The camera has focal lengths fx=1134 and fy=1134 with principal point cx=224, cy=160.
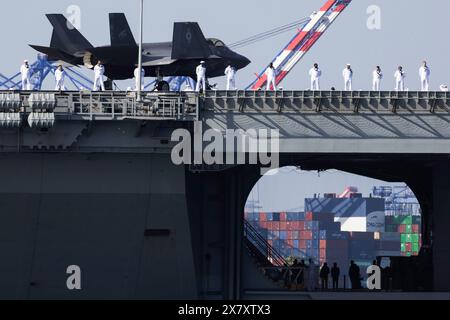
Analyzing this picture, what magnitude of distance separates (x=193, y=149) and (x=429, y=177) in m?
13.4

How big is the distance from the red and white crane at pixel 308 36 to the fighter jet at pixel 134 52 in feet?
136

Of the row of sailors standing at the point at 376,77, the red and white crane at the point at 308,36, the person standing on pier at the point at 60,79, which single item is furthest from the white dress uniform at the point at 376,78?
the red and white crane at the point at 308,36

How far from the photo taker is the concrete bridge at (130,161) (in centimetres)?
4256

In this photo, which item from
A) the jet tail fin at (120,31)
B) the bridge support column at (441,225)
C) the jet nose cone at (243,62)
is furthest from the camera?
the jet nose cone at (243,62)

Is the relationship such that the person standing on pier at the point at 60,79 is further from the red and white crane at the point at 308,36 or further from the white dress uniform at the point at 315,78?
the red and white crane at the point at 308,36

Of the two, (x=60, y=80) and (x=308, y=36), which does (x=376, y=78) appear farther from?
(x=308, y=36)

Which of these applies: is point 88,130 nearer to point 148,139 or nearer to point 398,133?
point 148,139

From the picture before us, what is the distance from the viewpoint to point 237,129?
43.1 metres

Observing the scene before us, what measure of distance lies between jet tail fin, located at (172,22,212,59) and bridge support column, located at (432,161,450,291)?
37.7ft

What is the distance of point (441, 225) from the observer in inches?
1932

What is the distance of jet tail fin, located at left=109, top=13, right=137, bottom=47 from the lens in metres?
51.5

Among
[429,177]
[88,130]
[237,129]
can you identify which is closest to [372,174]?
[429,177]

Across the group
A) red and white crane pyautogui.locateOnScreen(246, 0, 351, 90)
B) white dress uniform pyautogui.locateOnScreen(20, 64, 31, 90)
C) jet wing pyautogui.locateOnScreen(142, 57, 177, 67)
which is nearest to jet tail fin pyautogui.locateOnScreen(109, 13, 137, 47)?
jet wing pyautogui.locateOnScreen(142, 57, 177, 67)

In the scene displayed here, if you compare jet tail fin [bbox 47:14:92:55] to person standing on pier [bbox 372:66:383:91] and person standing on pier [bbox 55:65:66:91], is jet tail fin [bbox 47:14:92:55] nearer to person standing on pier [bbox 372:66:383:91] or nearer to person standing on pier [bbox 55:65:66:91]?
person standing on pier [bbox 55:65:66:91]
